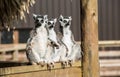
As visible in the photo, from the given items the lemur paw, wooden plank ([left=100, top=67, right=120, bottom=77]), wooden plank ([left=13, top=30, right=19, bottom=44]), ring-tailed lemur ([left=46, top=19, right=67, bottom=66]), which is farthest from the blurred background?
the lemur paw

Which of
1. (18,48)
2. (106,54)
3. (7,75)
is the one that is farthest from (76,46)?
(106,54)

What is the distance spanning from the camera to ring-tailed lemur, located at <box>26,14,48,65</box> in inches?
207

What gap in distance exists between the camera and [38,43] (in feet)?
17.3

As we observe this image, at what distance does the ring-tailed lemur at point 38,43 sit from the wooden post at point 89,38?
0.53m

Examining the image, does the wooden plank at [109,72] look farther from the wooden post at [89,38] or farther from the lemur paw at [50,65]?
the lemur paw at [50,65]

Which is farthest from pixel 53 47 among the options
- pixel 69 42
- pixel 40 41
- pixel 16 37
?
pixel 16 37

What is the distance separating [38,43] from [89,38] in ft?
2.20

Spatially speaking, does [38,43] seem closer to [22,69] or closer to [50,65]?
[50,65]

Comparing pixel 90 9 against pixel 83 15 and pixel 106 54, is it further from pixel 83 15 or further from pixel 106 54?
pixel 106 54

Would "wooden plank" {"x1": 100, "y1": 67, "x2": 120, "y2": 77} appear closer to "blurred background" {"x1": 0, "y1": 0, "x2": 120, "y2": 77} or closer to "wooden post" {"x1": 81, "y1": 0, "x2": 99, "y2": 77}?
"blurred background" {"x1": 0, "y1": 0, "x2": 120, "y2": 77}

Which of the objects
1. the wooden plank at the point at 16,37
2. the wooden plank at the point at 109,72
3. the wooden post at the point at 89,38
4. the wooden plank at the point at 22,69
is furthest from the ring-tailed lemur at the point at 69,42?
the wooden plank at the point at 16,37

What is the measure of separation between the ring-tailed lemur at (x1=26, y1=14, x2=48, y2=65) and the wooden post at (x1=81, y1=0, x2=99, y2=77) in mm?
530

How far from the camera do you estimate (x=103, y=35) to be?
1352 centimetres

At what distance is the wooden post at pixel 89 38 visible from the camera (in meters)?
5.57
